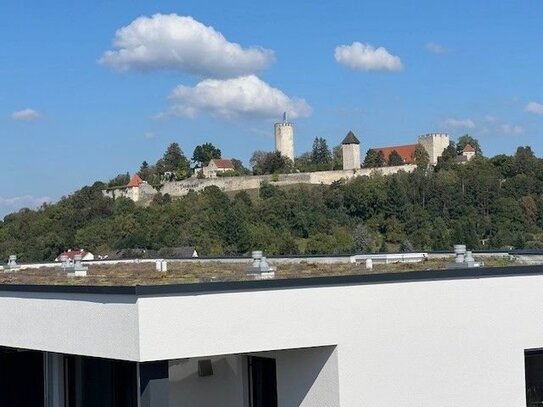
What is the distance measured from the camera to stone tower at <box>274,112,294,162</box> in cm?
12219

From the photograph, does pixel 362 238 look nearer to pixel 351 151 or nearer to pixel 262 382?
pixel 351 151

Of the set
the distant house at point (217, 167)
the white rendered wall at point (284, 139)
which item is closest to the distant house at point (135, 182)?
the distant house at point (217, 167)

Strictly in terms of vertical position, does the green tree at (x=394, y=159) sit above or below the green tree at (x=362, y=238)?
above

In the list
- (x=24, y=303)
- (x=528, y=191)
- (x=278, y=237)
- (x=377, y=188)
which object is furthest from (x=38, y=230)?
(x=24, y=303)

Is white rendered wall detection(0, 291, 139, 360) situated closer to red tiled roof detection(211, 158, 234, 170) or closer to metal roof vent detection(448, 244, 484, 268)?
metal roof vent detection(448, 244, 484, 268)

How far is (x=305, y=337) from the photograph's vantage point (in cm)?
979

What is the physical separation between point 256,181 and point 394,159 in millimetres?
17899

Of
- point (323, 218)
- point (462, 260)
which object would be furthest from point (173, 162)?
point (462, 260)

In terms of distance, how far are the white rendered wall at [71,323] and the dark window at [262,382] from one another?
7.12 feet

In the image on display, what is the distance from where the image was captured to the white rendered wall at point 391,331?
9.36 m

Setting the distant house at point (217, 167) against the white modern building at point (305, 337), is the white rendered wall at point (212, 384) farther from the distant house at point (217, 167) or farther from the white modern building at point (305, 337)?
the distant house at point (217, 167)

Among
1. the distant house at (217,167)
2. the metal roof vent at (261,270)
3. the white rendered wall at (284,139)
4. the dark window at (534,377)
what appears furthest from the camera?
the white rendered wall at (284,139)

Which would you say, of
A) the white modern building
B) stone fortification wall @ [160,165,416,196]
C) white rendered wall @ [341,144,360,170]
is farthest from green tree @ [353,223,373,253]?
the white modern building

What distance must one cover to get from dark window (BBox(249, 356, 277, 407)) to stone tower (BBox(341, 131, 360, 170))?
101 metres
